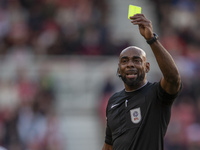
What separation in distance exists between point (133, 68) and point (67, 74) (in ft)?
26.4

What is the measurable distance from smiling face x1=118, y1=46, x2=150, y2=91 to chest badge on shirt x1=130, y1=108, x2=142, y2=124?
258mm

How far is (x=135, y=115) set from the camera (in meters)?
4.95

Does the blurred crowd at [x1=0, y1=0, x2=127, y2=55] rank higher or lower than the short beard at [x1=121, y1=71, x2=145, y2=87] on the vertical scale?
higher

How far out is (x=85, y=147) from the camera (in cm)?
1248

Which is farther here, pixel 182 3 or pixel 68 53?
pixel 182 3

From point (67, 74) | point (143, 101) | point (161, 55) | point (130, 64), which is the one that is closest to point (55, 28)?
point (67, 74)

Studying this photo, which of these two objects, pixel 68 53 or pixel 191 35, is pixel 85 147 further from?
pixel 191 35

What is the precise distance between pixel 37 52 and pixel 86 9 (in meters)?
2.40

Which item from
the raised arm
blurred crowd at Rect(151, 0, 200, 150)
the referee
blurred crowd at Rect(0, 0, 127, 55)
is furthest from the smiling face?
blurred crowd at Rect(0, 0, 127, 55)

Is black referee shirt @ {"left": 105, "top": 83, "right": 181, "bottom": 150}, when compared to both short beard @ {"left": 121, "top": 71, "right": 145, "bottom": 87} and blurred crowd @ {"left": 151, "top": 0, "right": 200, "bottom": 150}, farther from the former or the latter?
blurred crowd @ {"left": 151, "top": 0, "right": 200, "bottom": 150}

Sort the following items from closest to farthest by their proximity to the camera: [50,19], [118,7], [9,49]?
[9,49]
[50,19]
[118,7]

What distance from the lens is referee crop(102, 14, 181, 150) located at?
4.60m

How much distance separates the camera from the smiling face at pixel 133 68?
16.3 ft

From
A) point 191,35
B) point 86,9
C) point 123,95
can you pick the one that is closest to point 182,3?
point 191,35
